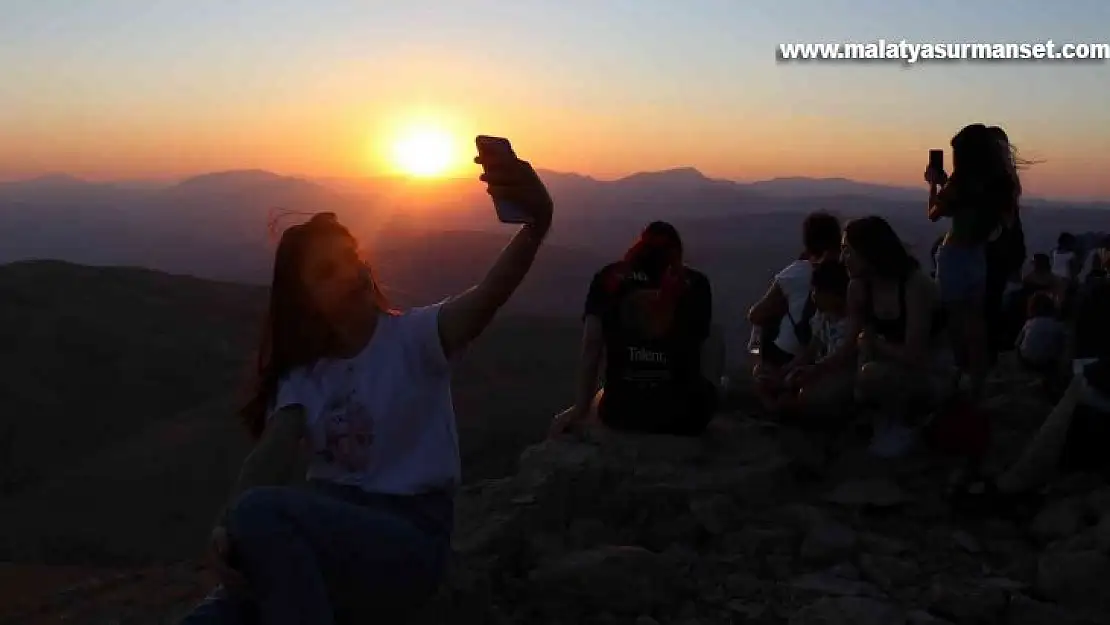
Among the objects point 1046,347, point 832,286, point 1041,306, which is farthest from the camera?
point 1041,306

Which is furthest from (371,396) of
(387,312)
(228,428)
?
(228,428)

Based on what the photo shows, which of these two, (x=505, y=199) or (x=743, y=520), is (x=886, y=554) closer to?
(x=743, y=520)

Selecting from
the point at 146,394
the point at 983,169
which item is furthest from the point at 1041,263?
the point at 146,394

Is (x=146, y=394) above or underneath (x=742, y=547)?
underneath

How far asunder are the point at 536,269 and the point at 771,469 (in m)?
60.8

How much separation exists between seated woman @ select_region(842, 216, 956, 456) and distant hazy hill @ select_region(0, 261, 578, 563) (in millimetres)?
6453

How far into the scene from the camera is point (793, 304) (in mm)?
5312

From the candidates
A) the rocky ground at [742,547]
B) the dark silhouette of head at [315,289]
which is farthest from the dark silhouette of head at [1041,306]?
the dark silhouette of head at [315,289]

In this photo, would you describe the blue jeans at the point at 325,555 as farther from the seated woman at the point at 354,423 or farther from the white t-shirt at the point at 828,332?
the white t-shirt at the point at 828,332

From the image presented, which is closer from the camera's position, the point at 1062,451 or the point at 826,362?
the point at 1062,451

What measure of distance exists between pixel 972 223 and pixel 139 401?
1643cm

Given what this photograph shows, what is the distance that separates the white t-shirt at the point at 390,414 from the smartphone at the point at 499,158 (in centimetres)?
34

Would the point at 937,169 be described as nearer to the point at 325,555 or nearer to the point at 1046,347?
the point at 1046,347

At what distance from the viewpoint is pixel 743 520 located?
422 centimetres
